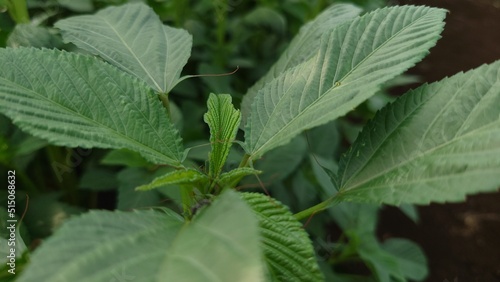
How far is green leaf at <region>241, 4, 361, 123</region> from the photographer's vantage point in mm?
641

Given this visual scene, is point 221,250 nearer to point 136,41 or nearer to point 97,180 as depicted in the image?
point 136,41

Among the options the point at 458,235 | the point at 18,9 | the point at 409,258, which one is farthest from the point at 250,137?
the point at 458,235

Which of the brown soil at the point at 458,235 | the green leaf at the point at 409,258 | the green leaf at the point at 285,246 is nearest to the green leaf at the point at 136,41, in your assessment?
the green leaf at the point at 285,246

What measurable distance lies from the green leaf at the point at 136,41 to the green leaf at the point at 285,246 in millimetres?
206

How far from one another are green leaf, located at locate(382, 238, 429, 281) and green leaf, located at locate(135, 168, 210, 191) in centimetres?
79

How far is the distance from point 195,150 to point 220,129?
34 centimetres

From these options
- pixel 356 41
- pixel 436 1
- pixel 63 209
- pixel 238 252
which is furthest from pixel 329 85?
pixel 436 1

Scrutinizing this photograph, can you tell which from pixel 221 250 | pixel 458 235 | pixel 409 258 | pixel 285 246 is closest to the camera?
pixel 221 250

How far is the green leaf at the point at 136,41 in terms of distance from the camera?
1.94ft

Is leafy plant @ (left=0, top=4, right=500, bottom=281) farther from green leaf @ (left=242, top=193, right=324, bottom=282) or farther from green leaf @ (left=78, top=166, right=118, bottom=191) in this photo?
green leaf @ (left=78, top=166, right=118, bottom=191)

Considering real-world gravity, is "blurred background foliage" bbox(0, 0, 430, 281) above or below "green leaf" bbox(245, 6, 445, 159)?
below

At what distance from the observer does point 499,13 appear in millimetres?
2385

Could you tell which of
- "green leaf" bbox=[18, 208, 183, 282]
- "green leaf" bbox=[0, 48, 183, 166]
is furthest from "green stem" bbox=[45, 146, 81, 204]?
"green leaf" bbox=[18, 208, 183, 282]

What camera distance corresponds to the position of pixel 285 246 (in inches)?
17.4
